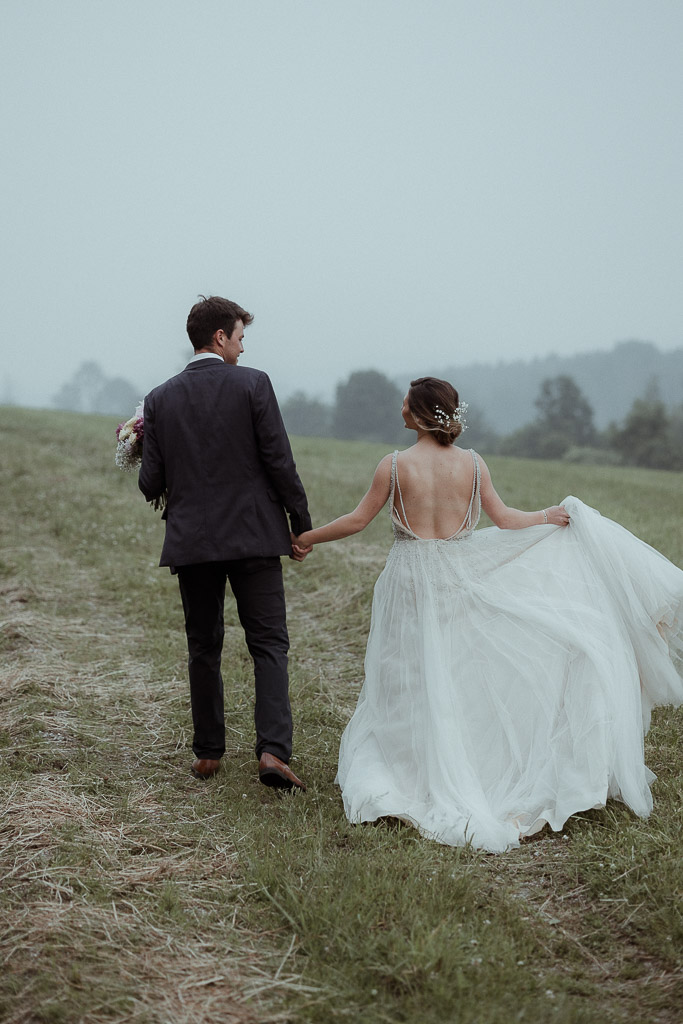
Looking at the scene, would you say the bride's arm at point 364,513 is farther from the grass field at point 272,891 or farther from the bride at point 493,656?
the grass field at point 272,891

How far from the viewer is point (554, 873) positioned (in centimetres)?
398

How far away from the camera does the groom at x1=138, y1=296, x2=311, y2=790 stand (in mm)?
4746

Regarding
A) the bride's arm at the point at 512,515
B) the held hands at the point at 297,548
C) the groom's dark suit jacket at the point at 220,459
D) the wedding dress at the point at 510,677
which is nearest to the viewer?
the wedding dress at the point at 510,677

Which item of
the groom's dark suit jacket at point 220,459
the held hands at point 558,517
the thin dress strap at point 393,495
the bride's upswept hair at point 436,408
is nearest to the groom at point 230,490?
the groom's dark suit jacket at point 220,459

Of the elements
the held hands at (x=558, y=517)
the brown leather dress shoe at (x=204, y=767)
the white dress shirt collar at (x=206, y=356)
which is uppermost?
the white dress shirt collar at (x=206, y=356)

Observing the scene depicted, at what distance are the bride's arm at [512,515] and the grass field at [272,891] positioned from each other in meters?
1.55

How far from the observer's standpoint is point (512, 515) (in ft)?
16.8

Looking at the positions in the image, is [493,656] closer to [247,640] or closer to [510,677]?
[510,677]

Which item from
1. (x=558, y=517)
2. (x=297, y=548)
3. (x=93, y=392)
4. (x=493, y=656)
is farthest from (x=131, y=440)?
(x=93, y=392)

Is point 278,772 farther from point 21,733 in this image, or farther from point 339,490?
point 339,490

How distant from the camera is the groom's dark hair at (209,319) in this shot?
4.86 metres

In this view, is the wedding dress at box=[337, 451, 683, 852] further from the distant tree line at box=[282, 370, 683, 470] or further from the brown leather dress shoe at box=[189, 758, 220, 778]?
the distant tree line at box=[282, 370, 683, 470]

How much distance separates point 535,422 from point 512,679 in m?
91.8

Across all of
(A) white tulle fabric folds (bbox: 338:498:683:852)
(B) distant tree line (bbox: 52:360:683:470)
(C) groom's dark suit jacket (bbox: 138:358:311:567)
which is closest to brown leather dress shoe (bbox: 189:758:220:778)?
(A) white tulle fabric folds (bbox: 338:498:683:852)
